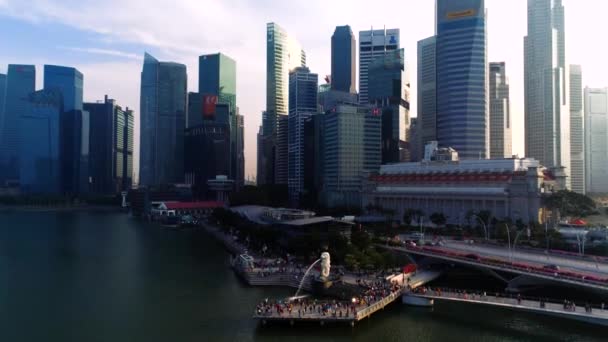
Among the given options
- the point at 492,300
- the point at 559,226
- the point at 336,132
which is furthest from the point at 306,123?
the point at 492,300

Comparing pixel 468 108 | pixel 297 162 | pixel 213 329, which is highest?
pixel 468 108

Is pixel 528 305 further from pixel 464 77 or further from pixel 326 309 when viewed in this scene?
pixel 464 77

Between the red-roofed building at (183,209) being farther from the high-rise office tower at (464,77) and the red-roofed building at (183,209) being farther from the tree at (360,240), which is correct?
the tree at (360,240)

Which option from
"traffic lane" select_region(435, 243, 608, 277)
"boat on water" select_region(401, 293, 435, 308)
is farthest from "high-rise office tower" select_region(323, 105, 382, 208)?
"boat on water" select_region(401, 293, 435, 308)

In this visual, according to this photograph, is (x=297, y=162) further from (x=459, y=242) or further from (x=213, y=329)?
(x=213, y=329)

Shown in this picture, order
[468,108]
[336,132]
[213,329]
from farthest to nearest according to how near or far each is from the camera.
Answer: [336,132] < [468,108] < [213,329]

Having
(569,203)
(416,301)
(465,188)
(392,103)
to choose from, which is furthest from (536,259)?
(392,103)
